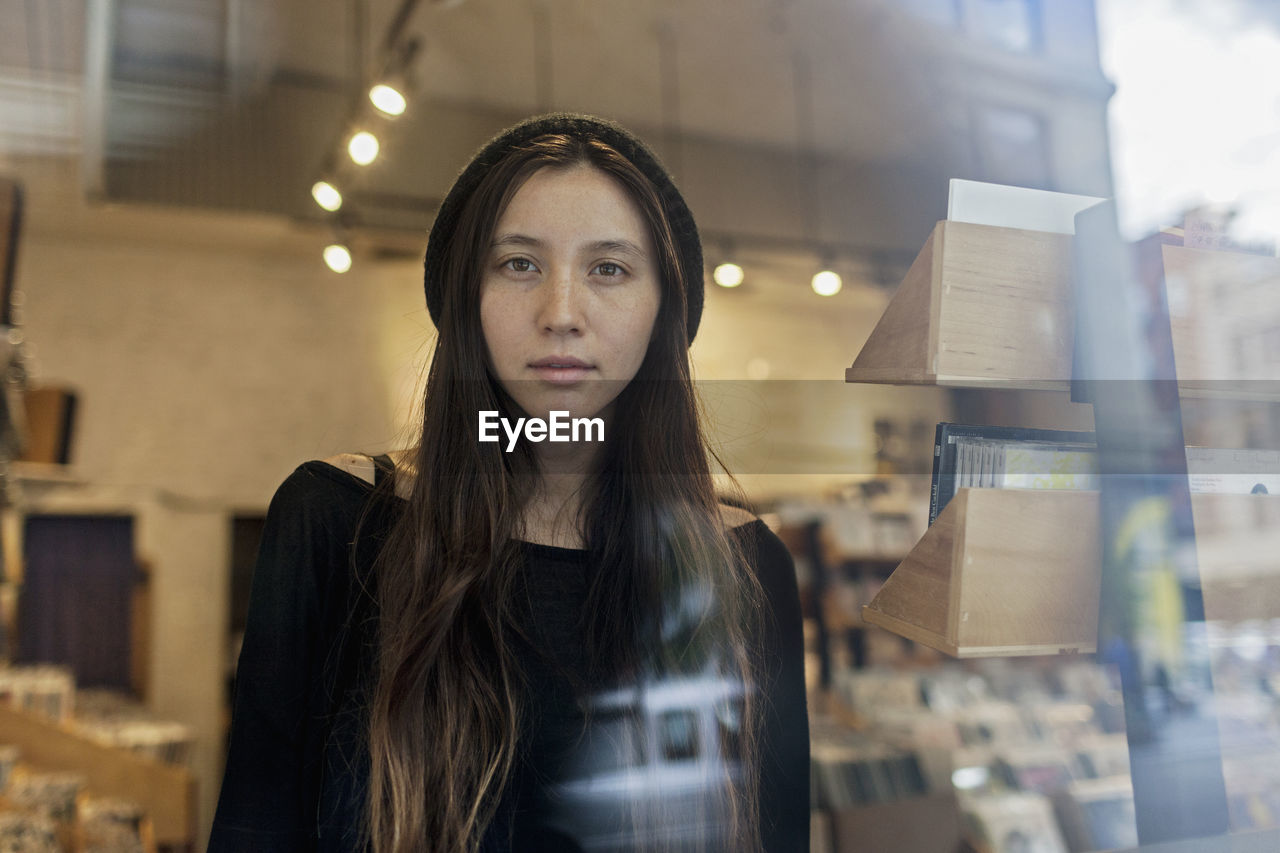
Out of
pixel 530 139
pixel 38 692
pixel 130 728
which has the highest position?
pixel 530 139

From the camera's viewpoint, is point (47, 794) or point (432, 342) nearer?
point (432, 342)

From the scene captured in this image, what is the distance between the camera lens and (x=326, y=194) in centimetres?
194

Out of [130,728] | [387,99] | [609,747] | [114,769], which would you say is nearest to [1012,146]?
[609,747]

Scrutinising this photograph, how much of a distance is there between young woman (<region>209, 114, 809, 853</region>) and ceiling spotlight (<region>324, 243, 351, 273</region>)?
4.55ft

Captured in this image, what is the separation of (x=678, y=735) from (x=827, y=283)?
710mm

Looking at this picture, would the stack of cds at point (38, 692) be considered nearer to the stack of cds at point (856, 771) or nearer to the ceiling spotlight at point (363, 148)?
the ceiling spotlight at point (363, 148)

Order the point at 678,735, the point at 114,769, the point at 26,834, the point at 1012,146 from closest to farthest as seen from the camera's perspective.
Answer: the point at 678,735, the point at 1012,146, the point at 26,834, the point at 114,769

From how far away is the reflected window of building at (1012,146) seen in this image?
959 millimetres

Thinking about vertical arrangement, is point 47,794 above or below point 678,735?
below

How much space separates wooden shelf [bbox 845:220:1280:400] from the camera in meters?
0.77

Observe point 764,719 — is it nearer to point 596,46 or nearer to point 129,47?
point 596,46

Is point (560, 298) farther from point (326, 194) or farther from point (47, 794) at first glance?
point (47, 794)

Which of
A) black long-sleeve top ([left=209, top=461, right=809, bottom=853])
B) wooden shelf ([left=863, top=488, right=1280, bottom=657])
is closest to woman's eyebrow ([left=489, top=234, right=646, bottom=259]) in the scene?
black long-sleeve top ([left=209, top=461, right=809, bottom=853])

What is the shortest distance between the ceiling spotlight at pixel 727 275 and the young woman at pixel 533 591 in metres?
0.46
